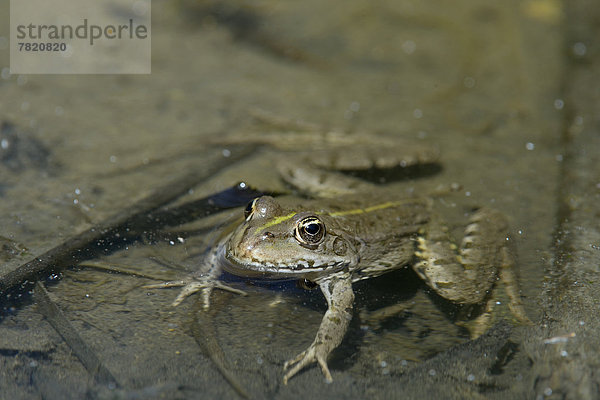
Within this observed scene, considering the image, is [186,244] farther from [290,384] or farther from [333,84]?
[333,84]

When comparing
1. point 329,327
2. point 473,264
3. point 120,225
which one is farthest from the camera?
point 120,225

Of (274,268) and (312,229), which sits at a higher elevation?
(312,229)

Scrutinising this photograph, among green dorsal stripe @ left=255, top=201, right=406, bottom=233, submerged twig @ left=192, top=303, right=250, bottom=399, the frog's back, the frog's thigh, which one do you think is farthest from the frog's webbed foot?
the frog's thigh

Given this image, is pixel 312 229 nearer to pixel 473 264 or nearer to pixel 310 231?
pixel 310 231

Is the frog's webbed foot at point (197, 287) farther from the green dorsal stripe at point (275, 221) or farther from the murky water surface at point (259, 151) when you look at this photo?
the green dorsal stripe at point (275, 221)

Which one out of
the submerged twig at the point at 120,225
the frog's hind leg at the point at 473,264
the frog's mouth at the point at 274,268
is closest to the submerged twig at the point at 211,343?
the frog's mouth at the point at 274,268

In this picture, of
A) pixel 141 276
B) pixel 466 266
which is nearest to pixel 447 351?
pixel 466 266

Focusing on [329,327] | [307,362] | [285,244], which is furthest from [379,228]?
[307,362]
